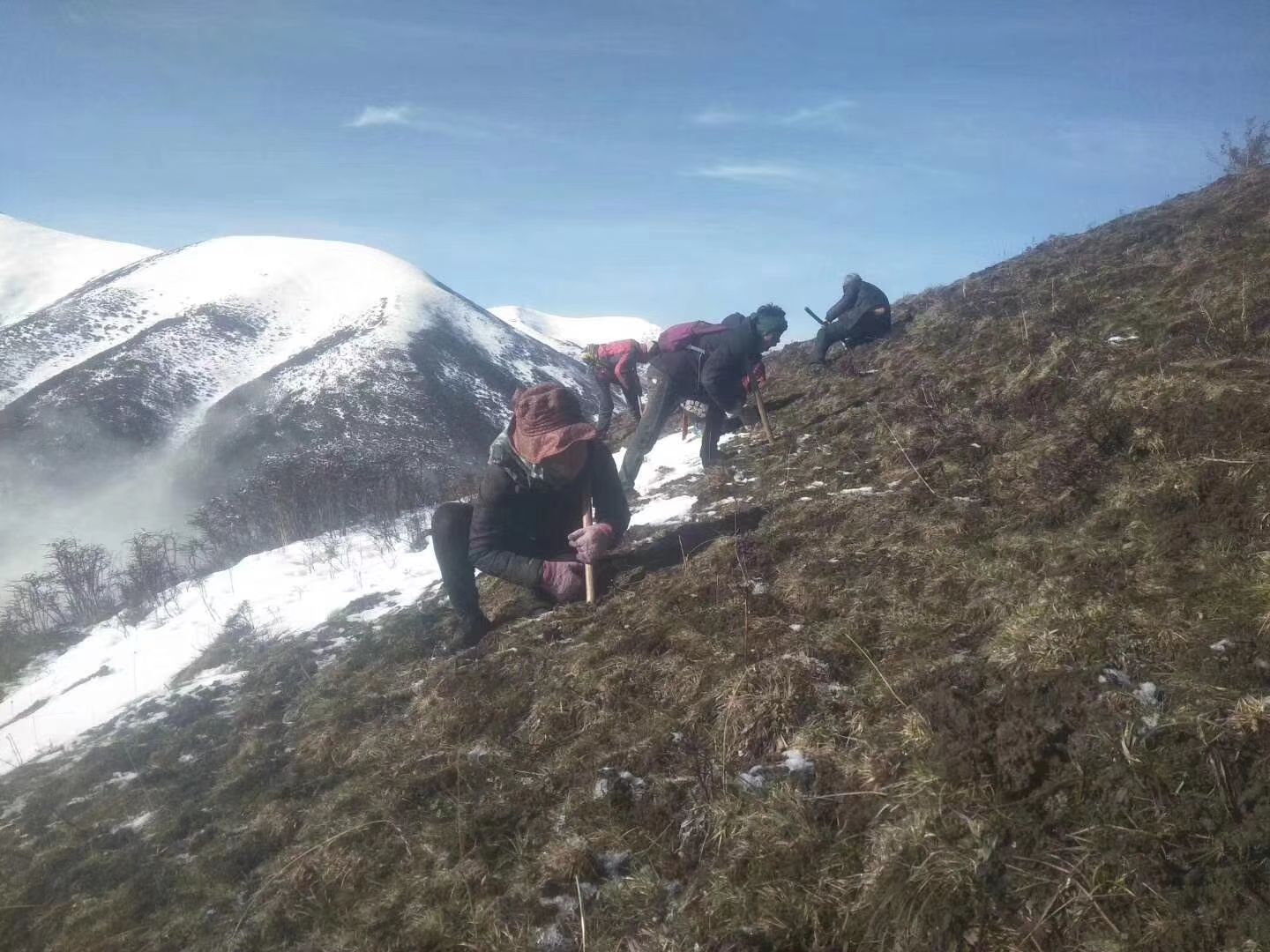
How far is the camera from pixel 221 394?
48250 millimetres

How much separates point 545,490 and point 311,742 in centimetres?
239

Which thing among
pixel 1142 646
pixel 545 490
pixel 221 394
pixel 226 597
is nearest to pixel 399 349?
pixel 221 394

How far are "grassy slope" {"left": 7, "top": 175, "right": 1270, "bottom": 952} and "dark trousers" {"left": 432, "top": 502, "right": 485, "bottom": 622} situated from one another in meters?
0.54

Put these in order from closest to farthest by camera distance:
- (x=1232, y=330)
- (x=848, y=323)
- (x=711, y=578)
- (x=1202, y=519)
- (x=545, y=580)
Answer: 1. (x=1202, y=519)
2. (x=711, y=578)
3. (x=545, y=580)
4. (x=1232, y=330)
5. (x=848, y=323)

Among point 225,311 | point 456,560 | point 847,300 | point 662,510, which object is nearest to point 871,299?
point 847,300

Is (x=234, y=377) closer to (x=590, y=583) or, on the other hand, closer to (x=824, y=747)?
(x=590, y=583)

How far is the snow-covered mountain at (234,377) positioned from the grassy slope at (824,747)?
22352 mm

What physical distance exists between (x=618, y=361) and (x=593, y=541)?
20.5 ft

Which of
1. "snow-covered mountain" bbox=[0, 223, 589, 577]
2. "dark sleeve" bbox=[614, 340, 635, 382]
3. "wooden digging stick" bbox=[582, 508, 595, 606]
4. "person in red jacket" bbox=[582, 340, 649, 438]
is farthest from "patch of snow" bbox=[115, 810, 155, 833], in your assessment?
"snow-covered mountain" bbox=[0, 223, 589, 577]

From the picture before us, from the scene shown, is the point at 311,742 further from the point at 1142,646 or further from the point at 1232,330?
the point at 1232,330

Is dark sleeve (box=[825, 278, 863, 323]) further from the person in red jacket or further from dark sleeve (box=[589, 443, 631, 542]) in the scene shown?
dark sleeve (box=[589, 443, 631, 542])

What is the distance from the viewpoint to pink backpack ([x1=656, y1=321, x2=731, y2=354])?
31.1 feet

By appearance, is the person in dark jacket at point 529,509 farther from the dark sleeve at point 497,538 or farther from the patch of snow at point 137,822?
the patch of snow at point 137,822

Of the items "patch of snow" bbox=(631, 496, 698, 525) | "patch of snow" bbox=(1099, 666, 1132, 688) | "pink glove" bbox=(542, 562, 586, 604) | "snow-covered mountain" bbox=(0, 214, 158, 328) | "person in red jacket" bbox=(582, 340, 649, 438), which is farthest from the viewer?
"snow-covered mountain" bbox=(0, 214, 158, 328)
